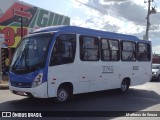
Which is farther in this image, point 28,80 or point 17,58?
point 17,58

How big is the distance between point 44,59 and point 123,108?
3.35 metres

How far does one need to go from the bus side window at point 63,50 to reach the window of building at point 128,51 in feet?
13.9

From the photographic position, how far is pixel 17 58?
12.6 meters

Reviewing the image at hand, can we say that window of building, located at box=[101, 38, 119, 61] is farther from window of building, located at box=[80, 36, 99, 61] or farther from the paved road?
the paved road

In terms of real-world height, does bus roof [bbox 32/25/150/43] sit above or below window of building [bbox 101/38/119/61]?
above

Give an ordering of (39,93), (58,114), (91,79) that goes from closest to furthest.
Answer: (58,114) → (39,93) → (91,79)

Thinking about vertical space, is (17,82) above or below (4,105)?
above

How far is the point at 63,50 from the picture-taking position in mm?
12523

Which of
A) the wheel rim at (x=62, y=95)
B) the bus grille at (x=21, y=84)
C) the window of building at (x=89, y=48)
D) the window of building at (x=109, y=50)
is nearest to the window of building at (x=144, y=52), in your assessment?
the window of building at (x=109, y=50)

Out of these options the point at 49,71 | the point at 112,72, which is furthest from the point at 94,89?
the point at 49,71

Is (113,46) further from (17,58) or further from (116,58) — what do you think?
(17,58)

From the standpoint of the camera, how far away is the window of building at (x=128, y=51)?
16630 mm

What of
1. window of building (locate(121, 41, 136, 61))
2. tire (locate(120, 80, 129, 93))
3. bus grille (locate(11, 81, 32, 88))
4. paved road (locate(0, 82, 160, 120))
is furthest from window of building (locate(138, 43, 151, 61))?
bus grille (locate(11, 81, 32, 88))

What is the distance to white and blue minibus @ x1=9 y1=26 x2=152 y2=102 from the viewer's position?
1184cm
